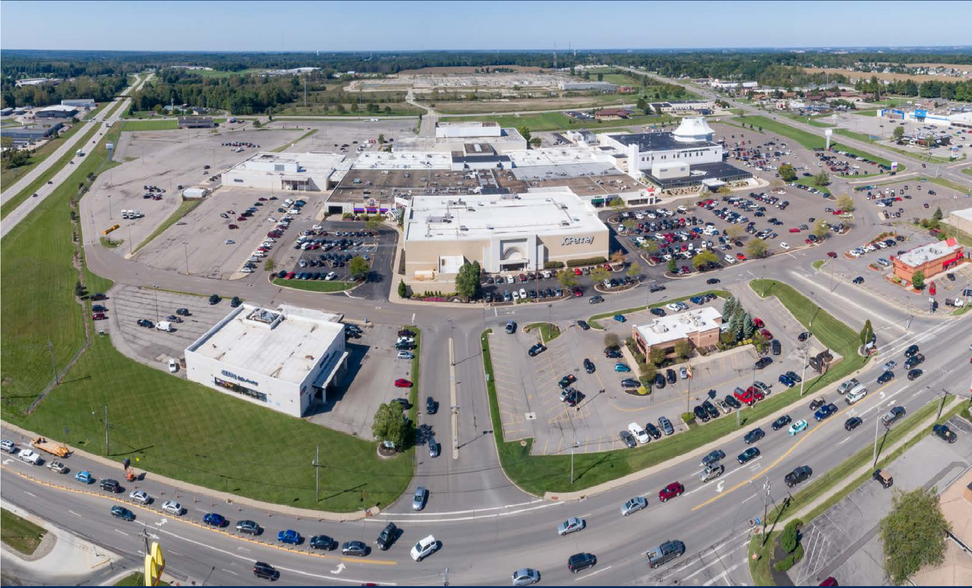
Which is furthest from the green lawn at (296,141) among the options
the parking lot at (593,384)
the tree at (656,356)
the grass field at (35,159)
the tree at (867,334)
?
the tree at (867,334)

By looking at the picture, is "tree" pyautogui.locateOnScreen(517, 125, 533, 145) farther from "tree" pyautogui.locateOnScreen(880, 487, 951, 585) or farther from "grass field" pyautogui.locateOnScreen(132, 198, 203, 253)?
"tree" pyautogui.locateOnScreen(880, 487, 951, 585)

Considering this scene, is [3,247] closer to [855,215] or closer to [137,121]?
[137,121]

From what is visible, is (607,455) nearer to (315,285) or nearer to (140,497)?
(140,497)

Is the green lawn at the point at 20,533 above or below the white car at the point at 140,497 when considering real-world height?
below

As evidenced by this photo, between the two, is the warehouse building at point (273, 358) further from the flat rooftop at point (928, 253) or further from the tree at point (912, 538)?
the flat rooftop at point (928, 253)

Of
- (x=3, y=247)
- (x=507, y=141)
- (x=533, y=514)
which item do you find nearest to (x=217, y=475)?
(x=533, y=514)

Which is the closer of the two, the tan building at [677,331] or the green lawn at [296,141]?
the tan building at [677,331]
